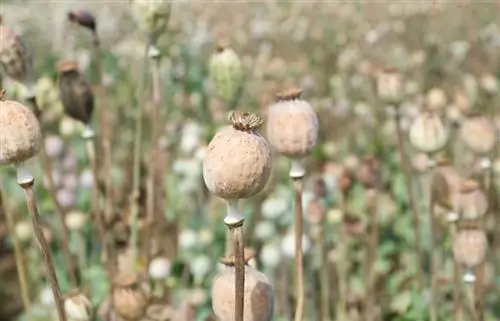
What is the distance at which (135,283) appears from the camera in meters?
1.01

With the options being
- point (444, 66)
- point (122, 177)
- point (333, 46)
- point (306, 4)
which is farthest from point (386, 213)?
point (306, 4)

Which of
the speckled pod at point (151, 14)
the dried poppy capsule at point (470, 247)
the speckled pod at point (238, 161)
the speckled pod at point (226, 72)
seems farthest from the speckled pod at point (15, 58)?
the dried poppy capsule at point (470, 247)

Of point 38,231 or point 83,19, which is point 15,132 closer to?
point 38,231

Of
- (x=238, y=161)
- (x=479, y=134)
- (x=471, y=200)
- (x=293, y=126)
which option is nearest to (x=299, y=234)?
(x=293, y=126)

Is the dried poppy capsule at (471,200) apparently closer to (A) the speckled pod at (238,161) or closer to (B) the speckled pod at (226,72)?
(B) the speckled pod at (226,72)

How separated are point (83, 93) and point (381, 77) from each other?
52 cm

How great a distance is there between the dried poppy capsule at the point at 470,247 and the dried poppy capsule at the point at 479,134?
0.25m

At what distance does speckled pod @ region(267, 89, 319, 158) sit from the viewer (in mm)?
851

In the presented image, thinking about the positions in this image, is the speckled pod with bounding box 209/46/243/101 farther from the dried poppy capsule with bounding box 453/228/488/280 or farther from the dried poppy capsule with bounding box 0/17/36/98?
the dried poppy capsule with bounding box 453/228/488/280

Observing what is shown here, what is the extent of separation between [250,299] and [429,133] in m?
0.59

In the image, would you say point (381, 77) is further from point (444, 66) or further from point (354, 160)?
point (444, 66)

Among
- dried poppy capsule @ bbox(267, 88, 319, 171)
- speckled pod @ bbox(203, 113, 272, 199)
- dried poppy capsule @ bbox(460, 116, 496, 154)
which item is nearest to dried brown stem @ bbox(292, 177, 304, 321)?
dried poppy capsule @ bbox(267, 88, 319, 171)

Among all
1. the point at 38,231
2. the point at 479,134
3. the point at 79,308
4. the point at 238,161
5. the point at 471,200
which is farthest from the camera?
the point at 479,134

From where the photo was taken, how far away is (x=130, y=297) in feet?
3.29
